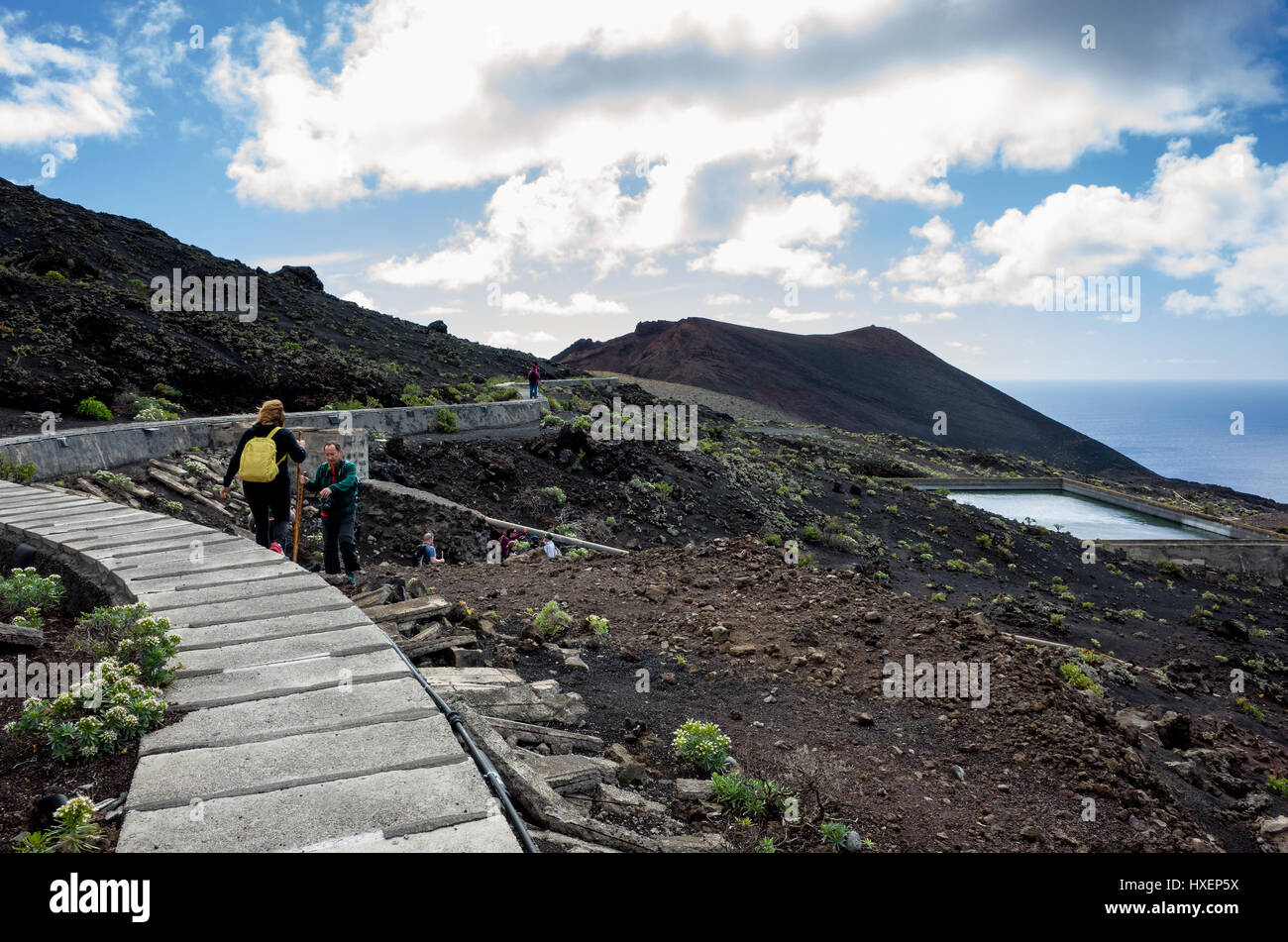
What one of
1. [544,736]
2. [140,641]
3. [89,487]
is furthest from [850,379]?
[140,641]

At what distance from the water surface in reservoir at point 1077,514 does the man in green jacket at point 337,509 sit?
31.6 m

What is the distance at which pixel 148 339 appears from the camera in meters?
24.4

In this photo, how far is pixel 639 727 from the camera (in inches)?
220

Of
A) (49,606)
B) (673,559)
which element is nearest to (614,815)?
(49,606)

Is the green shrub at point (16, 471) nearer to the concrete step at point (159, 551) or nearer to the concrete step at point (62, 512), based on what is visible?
the concrete step at point (62, 512)

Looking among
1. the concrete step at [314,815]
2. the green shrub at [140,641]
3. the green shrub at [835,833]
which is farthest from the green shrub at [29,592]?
the green shrub at [835,833]

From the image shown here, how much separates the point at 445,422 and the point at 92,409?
830 cm

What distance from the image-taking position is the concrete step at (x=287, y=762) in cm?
260

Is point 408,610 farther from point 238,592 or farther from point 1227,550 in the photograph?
point 1227,550

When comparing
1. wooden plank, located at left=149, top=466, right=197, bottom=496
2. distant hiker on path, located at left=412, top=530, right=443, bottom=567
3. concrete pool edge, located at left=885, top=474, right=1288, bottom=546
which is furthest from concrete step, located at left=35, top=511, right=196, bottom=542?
concrete pool edge, located at left=885, top=474, right=1288, bottom=546

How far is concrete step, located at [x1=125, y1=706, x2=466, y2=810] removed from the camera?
2600 mm

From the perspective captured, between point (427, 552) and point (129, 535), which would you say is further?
point (427, 552)

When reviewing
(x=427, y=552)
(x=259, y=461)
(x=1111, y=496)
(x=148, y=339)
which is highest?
(x=148, y=339)
